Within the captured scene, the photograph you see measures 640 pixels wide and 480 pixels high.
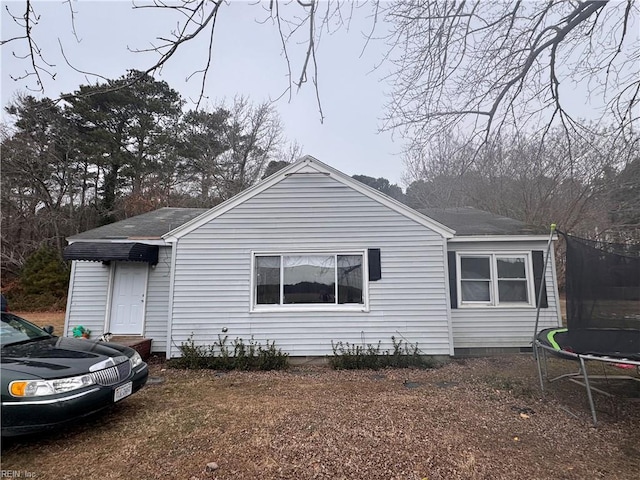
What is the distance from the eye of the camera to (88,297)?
8242mm

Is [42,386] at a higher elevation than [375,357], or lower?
higher

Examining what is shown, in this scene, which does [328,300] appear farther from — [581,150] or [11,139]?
[11,139]

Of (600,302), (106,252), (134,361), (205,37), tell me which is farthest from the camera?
(106,252)

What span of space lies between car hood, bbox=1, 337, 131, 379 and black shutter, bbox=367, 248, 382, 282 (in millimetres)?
4751

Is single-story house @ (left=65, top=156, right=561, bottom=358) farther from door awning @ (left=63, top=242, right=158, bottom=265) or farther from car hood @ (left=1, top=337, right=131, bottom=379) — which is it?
car hood @ (left=1, top=337, right=131, bottom=379)

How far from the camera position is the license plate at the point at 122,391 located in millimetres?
3943

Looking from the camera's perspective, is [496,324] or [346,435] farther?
[496,324]

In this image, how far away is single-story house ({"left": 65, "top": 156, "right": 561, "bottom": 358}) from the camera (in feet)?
23.7

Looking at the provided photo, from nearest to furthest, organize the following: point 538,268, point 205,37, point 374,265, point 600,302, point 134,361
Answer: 1. point 205,37
2. point 134,361
3. point 600,302
4. point 374,265
5. point 538,268

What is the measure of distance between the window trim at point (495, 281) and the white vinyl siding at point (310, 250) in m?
1.03

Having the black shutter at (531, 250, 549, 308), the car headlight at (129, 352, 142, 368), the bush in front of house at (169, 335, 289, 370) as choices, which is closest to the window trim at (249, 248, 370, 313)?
the bush in front of house at (169, 335, 289, 370)

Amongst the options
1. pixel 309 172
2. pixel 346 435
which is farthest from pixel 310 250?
pixel 346 435

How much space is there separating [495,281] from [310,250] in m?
4.61

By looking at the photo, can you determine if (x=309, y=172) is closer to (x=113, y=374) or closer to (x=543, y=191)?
(x=113, y=374)
